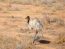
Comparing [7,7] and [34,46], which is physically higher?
[7,7]

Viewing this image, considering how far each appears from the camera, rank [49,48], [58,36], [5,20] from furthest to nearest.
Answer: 1. [5,20]
2. [58,36]
3. [49,48]

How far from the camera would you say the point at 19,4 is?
54.6 ft

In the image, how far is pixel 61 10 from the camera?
1557 cm

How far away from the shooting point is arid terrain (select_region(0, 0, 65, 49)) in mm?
9078

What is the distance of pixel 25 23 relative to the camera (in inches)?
472

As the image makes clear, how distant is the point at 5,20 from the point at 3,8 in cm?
284

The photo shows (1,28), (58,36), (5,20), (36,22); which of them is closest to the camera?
(36,22)

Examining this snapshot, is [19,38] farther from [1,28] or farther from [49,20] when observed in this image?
[49,20]

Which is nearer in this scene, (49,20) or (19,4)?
(49,20)

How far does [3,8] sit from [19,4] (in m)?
1.61

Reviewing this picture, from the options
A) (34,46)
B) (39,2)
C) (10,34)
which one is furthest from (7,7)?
(34,46)

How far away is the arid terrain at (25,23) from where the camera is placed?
908 cm

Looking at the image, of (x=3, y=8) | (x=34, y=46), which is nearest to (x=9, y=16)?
(x=3, y=8)

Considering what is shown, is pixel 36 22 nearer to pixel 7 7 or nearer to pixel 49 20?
pixel 49 20
